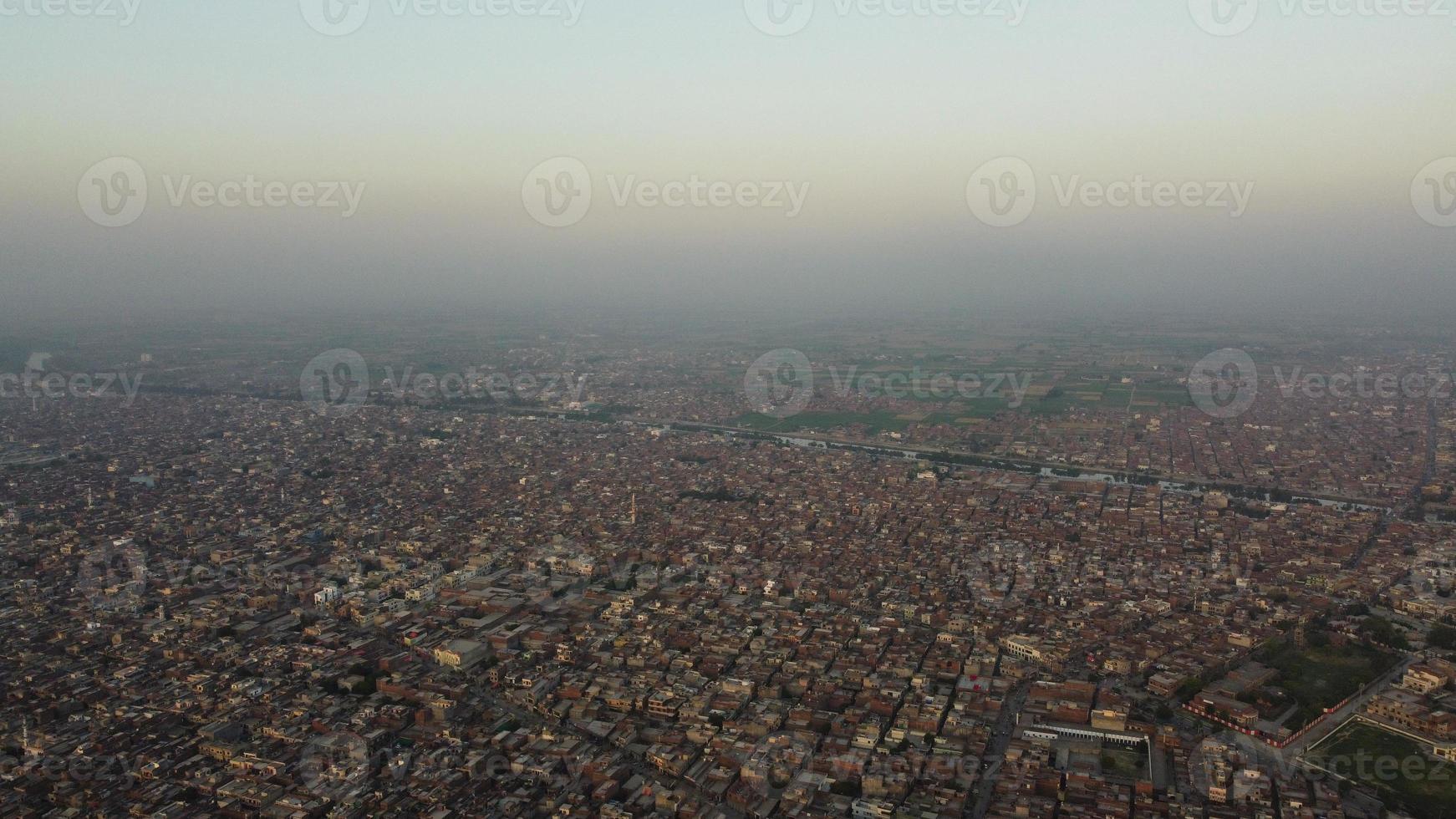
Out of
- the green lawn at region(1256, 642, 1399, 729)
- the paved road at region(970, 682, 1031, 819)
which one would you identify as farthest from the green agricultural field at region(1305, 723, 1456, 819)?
the paved road at region(970, 682, 1031, 819)

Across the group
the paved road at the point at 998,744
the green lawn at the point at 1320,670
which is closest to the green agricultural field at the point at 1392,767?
the green lawn at the point at 1320,670

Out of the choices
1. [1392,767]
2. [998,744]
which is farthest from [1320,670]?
[998,744]

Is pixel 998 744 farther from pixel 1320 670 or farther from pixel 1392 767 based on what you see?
pixel 1320 670

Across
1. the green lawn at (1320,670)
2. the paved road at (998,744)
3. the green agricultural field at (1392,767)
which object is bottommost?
the paved road at (998,744)

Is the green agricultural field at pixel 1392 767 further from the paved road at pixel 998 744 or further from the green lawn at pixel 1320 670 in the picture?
the paved road at pixel 998 744

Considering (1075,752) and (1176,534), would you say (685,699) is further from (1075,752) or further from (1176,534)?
(1176,534)

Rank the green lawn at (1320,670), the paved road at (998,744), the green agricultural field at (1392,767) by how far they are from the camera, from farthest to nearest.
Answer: the green lawn at (1320,670), the paved road at (998,744), the green agricultural field at (1392,767)

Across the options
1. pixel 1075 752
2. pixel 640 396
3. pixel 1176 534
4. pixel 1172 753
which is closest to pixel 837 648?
pixel 1075 752

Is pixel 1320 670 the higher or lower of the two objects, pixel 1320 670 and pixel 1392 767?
the higher

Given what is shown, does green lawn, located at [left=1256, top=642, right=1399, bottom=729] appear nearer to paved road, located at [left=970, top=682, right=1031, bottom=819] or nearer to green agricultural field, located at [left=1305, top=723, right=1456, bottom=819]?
green agricultural field, located at [left=1305, top=723, right=1456, bottom=819]
